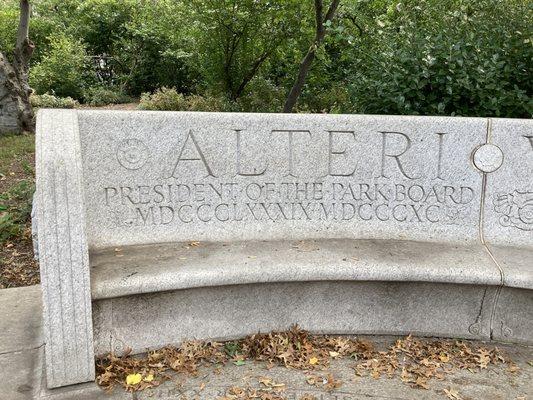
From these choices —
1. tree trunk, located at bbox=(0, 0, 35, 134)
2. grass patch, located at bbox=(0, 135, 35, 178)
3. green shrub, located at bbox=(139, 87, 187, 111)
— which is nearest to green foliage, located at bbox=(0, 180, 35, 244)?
grass patch, located at bbox=(0, 135, 35, 178)

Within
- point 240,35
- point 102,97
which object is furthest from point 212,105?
point 102,97

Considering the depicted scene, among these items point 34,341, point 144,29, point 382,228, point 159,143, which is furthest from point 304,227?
point 144,29

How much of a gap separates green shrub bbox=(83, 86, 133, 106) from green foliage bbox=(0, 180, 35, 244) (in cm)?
932

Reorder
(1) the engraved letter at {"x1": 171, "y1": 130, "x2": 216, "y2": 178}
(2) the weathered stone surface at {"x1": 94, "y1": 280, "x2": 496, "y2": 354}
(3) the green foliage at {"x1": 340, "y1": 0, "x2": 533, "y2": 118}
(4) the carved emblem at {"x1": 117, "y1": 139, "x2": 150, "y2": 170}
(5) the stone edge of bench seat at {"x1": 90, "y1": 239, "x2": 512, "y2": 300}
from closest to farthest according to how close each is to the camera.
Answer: (5) the stone edge of bench seat at {"x1": 90, "y1": 239, "x2": 512, "y2": 300} → (2) the weathered stone surface at {"x1": 94, "y1": 280, "x2": 496, "y2": 354} → (4) the carved emblem at {"x1": 117, "y1": 139, "x2": 150, "y2": 170} → (1) the engraved letter at {"x1": 171, "y1": 130, "x2": 216, "y2": 178} → (3) the green foliage at {"x1": 340, "y1": 0, "x2": 533, "y2": 118}

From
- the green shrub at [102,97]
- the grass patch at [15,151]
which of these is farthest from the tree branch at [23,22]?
the green shrub at [102,97]

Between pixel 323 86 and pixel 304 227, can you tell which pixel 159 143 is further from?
pixel 323 86

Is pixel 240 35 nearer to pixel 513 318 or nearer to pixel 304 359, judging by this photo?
pixel 513 318

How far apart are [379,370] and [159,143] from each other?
1.79 meters

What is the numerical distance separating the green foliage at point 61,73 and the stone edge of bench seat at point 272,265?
13397mm

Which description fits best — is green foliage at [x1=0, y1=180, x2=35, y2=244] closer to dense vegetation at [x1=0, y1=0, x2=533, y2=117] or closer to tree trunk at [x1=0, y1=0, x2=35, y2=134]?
tree trunk at [x1=0, y1=0, x2=35, y2=134]

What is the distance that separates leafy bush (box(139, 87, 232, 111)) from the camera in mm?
10250

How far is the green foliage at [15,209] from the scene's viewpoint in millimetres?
4811

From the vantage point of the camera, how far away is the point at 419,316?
327 cm

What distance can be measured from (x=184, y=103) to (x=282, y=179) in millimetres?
8258
